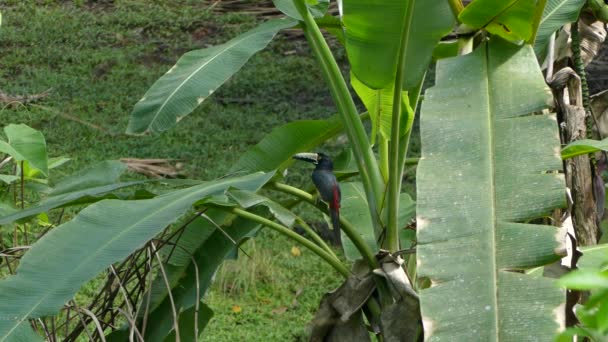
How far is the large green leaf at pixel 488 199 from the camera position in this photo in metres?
2.14

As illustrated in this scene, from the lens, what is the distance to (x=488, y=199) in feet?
7.70

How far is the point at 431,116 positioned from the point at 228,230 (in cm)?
85

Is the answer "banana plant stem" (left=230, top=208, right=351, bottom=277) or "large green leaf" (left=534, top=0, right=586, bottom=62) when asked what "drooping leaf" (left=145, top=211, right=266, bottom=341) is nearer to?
"banana plant stem" (left=230, top=208, right=351, bottom=277)

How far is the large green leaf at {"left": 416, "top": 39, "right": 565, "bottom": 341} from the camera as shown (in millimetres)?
2145

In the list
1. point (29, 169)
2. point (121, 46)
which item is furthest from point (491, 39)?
point (121, 46)

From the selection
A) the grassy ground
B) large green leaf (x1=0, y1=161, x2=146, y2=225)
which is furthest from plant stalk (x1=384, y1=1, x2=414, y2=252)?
the grassy ground

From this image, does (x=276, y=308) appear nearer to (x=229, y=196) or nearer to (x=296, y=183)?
(x=296, y=183)

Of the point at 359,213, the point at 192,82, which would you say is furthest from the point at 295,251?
the point at 192,82

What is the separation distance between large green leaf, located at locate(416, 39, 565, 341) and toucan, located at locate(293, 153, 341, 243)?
0.51 metres

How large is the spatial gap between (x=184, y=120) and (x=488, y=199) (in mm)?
5098

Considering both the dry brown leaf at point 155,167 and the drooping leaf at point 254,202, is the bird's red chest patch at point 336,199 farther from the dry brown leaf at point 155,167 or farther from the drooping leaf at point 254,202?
the dry brown leaf at point 155,167

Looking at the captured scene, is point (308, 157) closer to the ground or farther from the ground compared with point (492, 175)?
closer to the ground

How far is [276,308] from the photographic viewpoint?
16.7 ft

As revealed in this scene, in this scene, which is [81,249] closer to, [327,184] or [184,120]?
[327,184]
